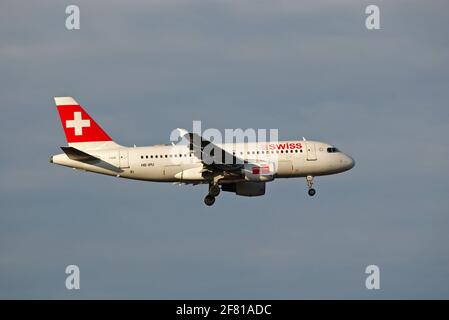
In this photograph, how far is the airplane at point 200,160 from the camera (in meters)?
81.4

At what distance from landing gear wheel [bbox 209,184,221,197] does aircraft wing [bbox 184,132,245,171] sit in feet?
6.56

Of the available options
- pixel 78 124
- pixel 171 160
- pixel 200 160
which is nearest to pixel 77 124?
pixel 78 124

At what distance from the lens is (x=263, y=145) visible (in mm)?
83062

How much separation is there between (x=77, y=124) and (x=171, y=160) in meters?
8.96

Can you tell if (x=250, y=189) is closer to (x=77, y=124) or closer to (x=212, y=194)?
(x=212, y=194)

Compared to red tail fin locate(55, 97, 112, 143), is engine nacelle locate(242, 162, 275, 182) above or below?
below

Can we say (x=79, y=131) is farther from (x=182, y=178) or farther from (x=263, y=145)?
(x=263, y=145)

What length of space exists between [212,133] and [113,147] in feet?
27.7

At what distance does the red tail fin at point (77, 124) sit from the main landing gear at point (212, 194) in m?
9.53

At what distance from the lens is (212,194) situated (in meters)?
83.4

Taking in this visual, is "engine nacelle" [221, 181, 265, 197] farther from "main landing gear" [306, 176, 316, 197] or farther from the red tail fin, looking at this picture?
the red tail fin

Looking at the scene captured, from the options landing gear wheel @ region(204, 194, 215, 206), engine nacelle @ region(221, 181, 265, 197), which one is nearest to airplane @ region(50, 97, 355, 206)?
landing gear wheel @ region(204, 194, 215, 206)

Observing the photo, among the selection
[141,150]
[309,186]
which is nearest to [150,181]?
[141,150]

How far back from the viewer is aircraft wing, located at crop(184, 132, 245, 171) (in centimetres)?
8031
